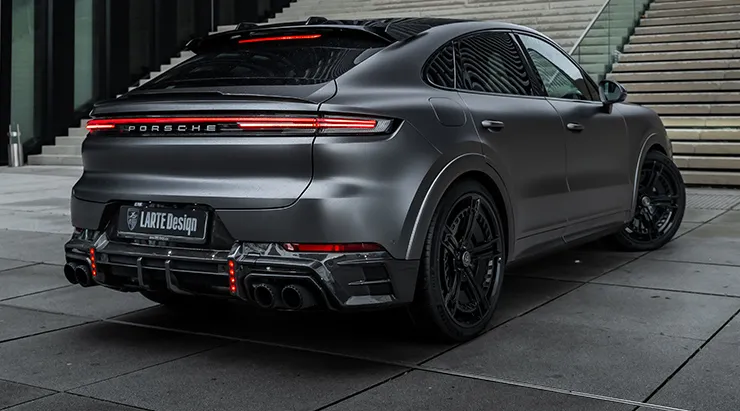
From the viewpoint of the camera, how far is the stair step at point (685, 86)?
48.0ft

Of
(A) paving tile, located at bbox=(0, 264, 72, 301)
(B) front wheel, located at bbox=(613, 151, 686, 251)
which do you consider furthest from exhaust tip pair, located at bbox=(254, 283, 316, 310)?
(B) front wheel, located at bbox=(613, 151, 686, 251)

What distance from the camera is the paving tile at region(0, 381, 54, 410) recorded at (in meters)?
3.75

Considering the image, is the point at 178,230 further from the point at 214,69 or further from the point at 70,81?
the point at 70,81

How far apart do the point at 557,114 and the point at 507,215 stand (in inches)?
36.8

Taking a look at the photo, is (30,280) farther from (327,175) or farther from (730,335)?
(730,335)

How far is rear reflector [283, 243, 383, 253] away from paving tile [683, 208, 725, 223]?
579 centimetres

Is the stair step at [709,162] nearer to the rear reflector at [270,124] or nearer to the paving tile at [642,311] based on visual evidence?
the paving tile at [642,311]

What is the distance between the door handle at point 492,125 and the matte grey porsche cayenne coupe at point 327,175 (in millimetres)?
13

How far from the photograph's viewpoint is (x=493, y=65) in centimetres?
517

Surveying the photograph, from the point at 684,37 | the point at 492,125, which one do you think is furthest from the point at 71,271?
the point at 684,37

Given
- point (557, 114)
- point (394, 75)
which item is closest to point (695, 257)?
point (557, 114)

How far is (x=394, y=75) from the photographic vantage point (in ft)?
14.3

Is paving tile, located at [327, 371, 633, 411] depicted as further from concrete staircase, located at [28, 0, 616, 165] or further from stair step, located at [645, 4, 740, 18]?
stair step, located at [645, 4, 740, 18]

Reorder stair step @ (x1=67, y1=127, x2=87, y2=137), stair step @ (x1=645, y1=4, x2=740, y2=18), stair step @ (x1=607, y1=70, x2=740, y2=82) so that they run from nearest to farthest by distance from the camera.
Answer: stair step @ (x1=607, y1=70, x2=740, y2=82), stair step @ (x1=645, y1=4, x2=740, y2=18), stair step @ (x1=67, y1=127, x2=87, y2=137)
